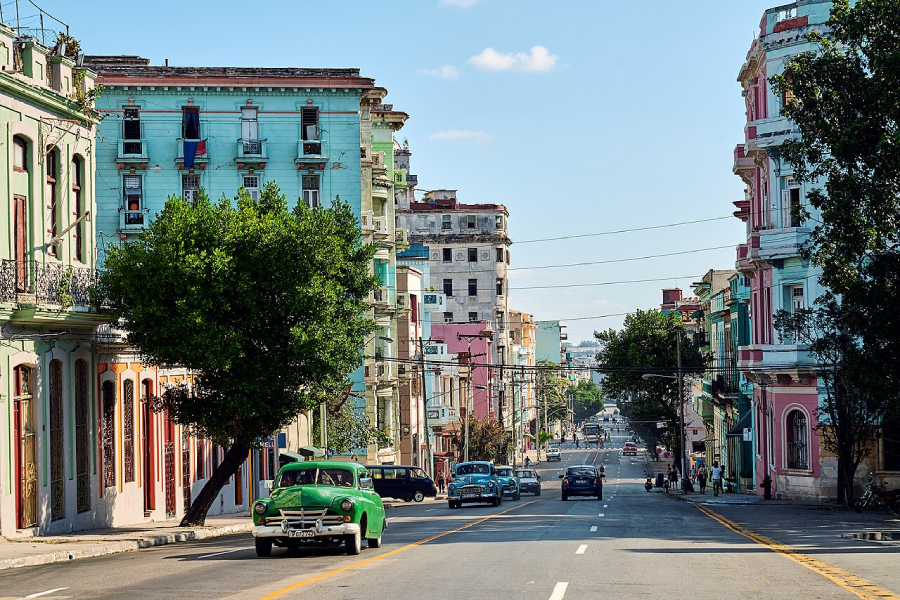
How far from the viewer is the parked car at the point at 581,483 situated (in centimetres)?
5584

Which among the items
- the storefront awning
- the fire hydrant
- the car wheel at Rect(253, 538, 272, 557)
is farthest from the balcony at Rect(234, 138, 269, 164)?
the car wheel at Rect(253, 538, 272, 557)

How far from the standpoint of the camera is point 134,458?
3528 centimetres

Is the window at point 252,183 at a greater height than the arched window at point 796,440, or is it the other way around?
the window at point 252,183

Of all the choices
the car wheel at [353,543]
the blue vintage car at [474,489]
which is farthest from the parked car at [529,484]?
the car wheel at [353,543]

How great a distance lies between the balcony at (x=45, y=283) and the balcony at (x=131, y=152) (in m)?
28.0

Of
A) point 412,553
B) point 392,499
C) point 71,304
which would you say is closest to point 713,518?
point 412,553

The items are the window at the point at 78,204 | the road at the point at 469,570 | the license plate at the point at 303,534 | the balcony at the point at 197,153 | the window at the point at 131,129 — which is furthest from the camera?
the balcony at the point at 197,153

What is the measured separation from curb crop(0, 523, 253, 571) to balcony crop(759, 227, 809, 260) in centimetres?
2493

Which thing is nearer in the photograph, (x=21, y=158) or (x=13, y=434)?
(x=13, y=434)

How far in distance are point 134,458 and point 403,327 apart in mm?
47721

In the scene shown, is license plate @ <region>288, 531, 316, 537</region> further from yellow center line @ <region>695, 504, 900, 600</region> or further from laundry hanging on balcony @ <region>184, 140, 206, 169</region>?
laundry hanging on balcony @ <region>184, 140, 206, 169</region>

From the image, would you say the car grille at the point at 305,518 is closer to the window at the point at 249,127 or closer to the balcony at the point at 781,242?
the balcony at the point at 781,242

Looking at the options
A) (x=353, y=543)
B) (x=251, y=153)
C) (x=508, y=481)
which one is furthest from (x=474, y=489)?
(x=353, y=543)

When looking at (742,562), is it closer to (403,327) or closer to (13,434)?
(13,434)
